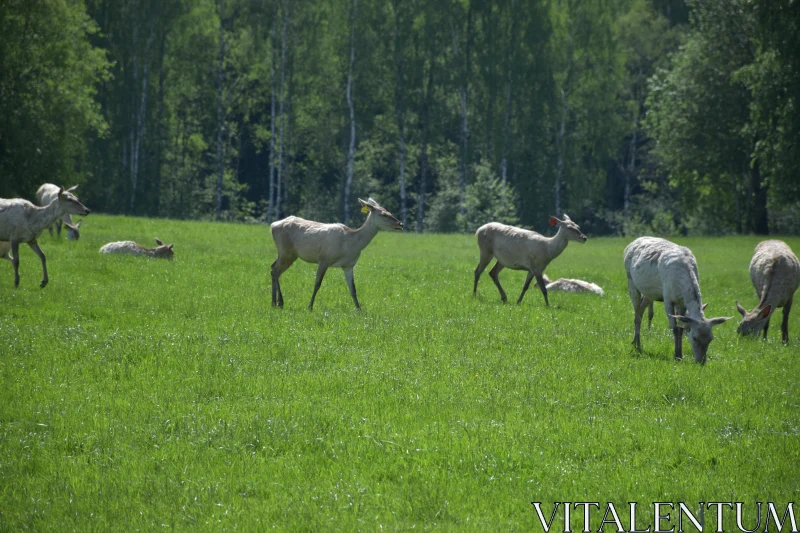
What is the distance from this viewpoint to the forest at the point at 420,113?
5044cm

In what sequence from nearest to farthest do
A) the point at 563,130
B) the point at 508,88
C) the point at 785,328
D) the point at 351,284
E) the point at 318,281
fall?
1. the point at 785,328
2. the point at 318,281
3. the point at 351,284
4. the point at 508,88
5. the point at 563,130

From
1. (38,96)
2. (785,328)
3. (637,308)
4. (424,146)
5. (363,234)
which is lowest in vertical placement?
(785,328)

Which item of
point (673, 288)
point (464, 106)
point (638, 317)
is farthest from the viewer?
point (464, 106)

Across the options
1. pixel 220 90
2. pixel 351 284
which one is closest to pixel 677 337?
pixel 351 284

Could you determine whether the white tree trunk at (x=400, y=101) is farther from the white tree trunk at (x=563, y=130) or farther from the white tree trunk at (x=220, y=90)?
the white tree trunk at (x=220, y=90)

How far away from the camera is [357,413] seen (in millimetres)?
10609

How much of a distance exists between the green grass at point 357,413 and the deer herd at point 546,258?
1.92ft

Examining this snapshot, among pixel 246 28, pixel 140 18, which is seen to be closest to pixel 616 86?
pixel 246 28

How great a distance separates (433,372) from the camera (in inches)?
500

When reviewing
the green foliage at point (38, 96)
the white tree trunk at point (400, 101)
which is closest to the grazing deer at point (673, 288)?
the green foliage at point (38, 96)

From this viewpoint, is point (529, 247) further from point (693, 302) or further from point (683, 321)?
point (683, 321)

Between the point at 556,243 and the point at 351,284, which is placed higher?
the point at 556,243

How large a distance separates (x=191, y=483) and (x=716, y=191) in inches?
1900

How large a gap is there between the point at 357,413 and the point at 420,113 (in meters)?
51.0
